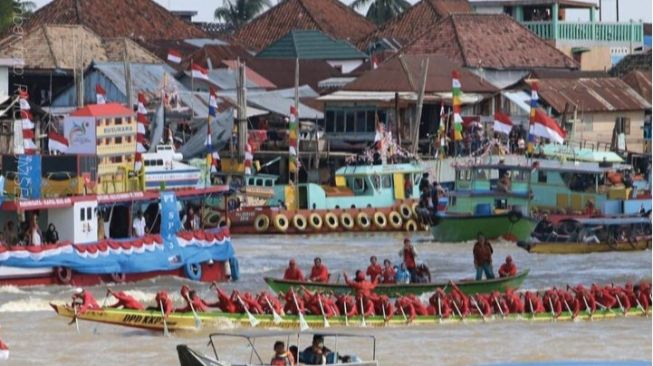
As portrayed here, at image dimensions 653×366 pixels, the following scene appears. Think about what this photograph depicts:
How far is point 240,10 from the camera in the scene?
12750cm

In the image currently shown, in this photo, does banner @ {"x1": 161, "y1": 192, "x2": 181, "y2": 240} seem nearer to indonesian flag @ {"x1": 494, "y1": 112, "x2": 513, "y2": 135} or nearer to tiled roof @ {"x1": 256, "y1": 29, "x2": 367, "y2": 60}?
indonesian flag @ {"x1": 494, "y1": 112, "x2": 513, "y2": 135}

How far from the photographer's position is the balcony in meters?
102

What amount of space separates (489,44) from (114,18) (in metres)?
18.8

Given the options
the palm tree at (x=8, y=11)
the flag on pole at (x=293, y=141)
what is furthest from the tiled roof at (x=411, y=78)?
the palm tree at (x=8, y=11)

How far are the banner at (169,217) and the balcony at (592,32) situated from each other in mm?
52427

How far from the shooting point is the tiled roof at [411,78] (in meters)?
85.9

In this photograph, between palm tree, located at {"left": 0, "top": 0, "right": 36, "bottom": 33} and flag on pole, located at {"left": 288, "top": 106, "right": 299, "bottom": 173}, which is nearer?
flag on pole, located at {"left": 288, "top": 106, "right": 299, "bottom": 173}

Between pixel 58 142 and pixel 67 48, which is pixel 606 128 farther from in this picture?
pixel 58 142

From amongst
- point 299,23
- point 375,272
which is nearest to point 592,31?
point 299,23

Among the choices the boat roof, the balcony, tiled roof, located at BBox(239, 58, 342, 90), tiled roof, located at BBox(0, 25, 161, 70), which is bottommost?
the boat roof

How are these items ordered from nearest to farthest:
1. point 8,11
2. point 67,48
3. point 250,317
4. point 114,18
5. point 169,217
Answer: point 250,317 < point 169,217 < point 67,48 < point 8,11 < point 114,18

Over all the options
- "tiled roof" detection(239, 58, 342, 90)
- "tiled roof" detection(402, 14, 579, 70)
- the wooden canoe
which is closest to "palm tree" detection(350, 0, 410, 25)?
"tiled roof" detection(239, 58, 342, 90)

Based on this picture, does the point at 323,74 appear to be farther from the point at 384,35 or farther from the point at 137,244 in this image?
the point at 137,244

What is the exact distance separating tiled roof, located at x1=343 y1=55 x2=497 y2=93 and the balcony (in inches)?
538
